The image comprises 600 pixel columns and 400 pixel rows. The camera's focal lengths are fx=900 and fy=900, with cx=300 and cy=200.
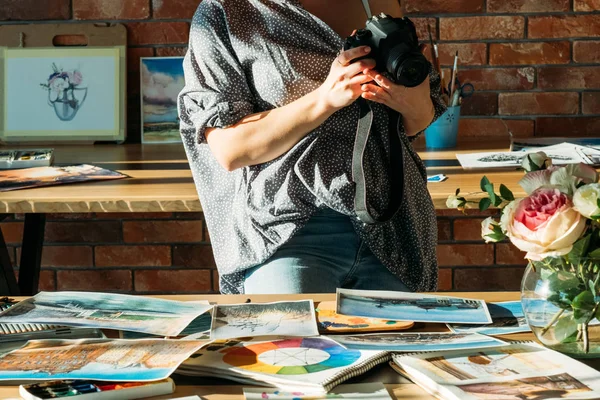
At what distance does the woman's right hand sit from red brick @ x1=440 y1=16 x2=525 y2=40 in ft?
4.12

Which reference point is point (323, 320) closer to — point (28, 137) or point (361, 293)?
point (361, 293)

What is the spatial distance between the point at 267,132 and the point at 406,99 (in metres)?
0.25

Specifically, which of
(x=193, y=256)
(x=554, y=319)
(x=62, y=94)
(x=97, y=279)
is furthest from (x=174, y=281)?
(x=554, y=319)

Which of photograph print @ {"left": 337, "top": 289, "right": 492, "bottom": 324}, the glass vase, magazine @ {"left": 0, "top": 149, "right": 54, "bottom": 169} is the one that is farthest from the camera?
magazine @ {"left": 0, "top": 149, "right": 54, "bottom": 169}

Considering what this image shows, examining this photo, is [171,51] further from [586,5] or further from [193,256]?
[586,5]

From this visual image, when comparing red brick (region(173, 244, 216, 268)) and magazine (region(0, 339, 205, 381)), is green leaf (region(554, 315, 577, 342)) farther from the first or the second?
red brick (region(173, 244, 216, 268))

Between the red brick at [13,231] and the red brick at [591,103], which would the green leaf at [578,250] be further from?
the red brick at [13,231]

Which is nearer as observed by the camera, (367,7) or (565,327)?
(565,327)

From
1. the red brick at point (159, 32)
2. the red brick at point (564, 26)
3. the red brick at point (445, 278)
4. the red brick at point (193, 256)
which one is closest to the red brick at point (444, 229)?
the red brick at point (445, 278)

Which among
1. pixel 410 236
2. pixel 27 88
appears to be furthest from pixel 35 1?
pixel 410 236

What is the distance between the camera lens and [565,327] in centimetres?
107

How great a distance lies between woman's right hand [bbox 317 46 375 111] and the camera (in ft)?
4.82

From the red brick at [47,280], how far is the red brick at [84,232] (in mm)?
112

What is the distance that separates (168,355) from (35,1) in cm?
193
